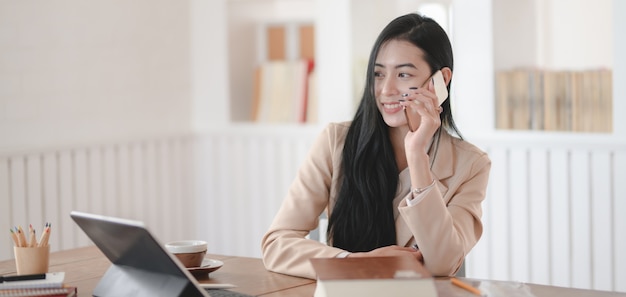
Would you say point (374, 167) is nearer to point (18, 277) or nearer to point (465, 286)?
point (465, 286)

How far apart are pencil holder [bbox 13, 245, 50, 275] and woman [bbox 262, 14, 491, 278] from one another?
534mm

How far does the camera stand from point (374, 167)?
241 cm

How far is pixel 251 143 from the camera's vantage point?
4.39 m

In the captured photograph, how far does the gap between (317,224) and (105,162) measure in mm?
1883

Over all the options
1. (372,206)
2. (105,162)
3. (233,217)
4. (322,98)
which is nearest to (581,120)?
(322,98)

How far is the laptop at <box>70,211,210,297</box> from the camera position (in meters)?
1.64

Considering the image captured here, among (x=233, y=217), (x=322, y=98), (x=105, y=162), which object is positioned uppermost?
(x=322, y=98)

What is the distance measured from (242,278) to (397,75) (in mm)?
720

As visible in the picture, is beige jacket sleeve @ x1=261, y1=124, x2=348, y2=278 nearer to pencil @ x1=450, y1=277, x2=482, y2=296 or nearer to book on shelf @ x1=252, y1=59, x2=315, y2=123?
pencil @ x1=450, y1=277, x2=482, y2=296

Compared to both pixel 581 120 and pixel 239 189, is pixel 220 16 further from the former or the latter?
pixel 581 120

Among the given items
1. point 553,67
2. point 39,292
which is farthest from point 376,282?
point 553,67

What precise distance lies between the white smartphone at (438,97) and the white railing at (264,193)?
1316 mm

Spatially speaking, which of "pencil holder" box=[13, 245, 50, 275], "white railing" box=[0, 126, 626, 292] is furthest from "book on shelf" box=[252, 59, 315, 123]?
"pencil holder" box=[13, 245, 50, 275]

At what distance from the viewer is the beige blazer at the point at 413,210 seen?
6.83 ft
